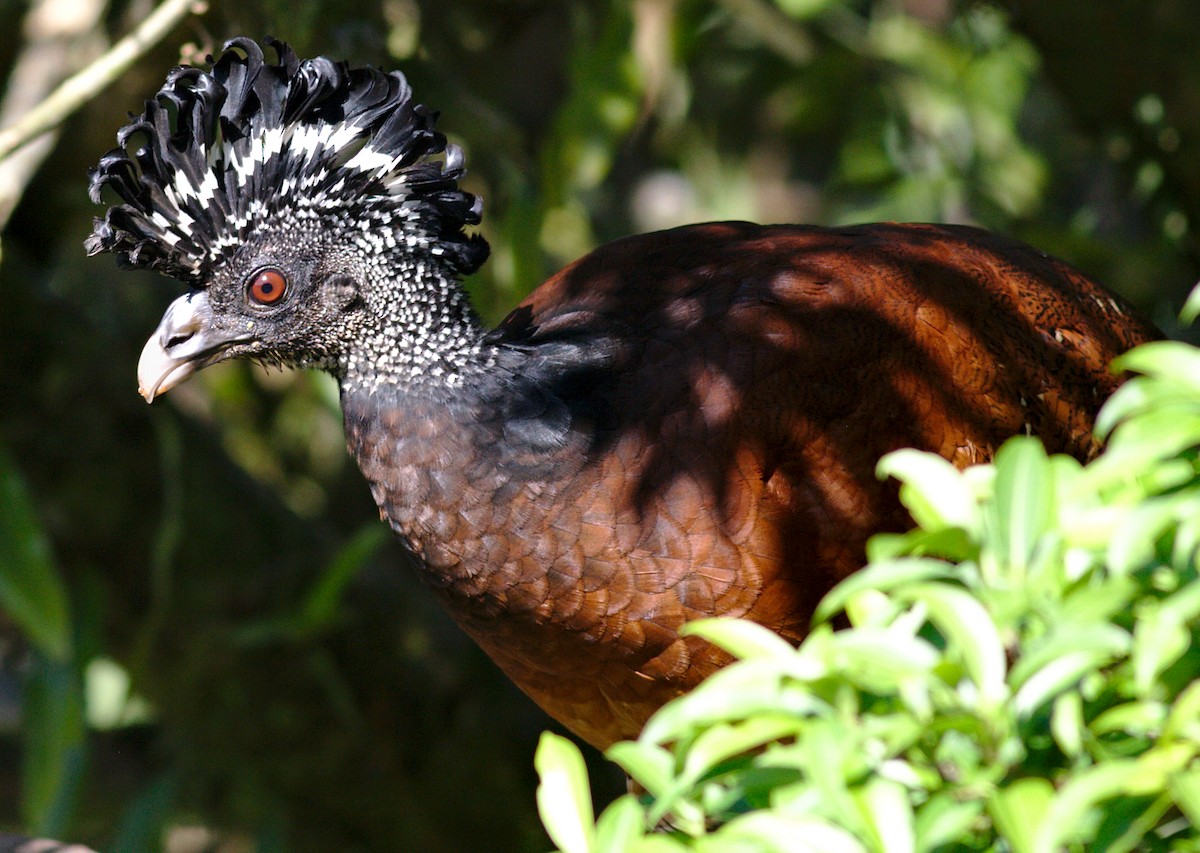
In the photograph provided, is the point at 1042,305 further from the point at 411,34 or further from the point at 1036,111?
the point at 1036,111

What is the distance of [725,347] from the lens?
2.50 meters

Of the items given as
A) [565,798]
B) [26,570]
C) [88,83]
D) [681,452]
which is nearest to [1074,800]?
[565,798]

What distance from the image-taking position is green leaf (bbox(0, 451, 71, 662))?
358cm

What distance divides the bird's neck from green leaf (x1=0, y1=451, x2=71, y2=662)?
5.01 feet

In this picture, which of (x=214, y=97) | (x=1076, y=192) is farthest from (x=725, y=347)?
(x=1076, y=192)

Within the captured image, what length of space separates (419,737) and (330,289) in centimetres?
214

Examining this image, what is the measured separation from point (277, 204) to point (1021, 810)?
6.08 ft

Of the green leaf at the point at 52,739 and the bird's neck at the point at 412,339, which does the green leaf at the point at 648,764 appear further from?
the green leaf at the point at 52,739

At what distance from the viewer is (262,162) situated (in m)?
2.46

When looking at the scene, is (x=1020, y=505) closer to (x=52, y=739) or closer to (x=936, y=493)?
(x=936, y=493)

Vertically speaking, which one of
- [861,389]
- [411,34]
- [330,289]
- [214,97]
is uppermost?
[411,34]

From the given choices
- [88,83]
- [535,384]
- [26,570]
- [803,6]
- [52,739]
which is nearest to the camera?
[535,384]

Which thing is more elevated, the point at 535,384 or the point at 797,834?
the point at 535,384

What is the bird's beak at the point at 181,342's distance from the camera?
2.50 m
